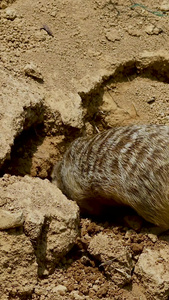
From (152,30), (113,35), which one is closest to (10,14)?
(113,35)

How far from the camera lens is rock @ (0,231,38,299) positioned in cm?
272

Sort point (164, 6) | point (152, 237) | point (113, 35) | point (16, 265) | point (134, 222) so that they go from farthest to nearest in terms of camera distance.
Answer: point (164, 6)
point (113, 35)
point (134, 222)
point (152, 237)
point (16, 265)

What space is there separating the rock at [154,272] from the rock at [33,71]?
1879 mm

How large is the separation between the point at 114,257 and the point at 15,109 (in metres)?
1.42

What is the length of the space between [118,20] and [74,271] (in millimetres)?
2677

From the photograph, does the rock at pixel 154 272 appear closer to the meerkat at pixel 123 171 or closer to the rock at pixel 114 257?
the rock at pixel 114 257

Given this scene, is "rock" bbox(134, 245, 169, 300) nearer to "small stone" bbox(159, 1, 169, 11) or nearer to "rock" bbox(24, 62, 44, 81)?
"rock" bbox(24, 62, 44, 81)

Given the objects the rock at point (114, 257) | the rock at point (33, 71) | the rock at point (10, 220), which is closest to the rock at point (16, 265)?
the rock at point (10, 220)

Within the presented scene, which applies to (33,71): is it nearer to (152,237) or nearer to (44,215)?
(44,215)

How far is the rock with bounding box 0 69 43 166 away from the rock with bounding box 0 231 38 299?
2.38 feet

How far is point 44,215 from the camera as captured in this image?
118 inches

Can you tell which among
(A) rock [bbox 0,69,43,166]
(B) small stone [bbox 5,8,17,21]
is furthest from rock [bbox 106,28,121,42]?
(A) rock [bbox 0,69,43,166]

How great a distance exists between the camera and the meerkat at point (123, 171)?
315 cm

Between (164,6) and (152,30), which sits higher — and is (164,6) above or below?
above
